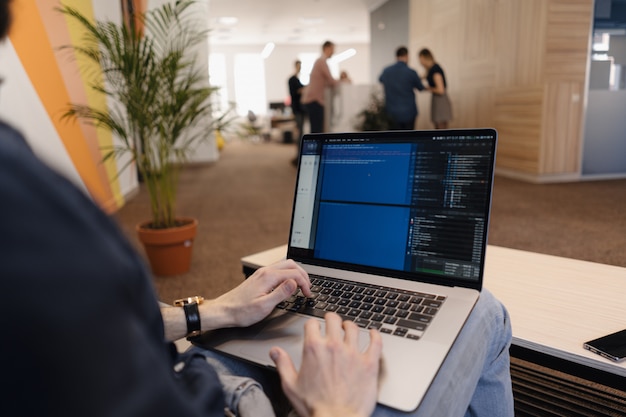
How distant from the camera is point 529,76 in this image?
536 cm

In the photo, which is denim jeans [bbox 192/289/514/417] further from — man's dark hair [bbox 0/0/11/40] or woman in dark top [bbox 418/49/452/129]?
woman in dark top [bbox 418/49/452/129]

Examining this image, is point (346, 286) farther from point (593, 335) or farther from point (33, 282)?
point (33, 282)

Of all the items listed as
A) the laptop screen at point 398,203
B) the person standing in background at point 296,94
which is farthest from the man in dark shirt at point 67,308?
the person standing in background at point 296,94

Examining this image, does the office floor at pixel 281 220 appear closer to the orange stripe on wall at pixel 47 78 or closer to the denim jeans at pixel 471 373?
the orange stripe on wall at pixel 47 78

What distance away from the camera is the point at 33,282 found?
0.29m

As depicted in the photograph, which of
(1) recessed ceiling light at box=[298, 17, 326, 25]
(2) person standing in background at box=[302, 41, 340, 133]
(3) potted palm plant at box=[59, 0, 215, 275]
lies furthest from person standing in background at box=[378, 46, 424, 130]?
(1) recessed ceiling light at box=[298, 17, 326, 25]

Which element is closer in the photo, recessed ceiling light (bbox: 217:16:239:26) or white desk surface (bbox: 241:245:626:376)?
white desk surface (bbox: 241:245:626:376)

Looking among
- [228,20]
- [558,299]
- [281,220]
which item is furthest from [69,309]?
[228,20]

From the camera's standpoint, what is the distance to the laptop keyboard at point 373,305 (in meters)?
0.76

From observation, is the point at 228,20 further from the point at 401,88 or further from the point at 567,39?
the point at 567,39

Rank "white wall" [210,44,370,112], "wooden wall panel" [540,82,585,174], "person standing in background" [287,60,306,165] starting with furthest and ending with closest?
"white wall" [210,44,370,112], "person standing in background" [287,60,306,165], "wooden wall panel" [540,82,585,174]

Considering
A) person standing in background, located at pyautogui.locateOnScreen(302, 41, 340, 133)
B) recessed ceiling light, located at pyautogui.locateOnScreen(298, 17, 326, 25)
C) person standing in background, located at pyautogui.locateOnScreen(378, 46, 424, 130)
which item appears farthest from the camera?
recessed ceiling light, located at pyautogui.locateOnScreen(298, 17, 326, 25)

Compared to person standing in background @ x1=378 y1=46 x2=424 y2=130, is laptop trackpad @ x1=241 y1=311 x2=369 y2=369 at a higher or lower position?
lower

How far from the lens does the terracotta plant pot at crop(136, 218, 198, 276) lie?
2695 millimetres
